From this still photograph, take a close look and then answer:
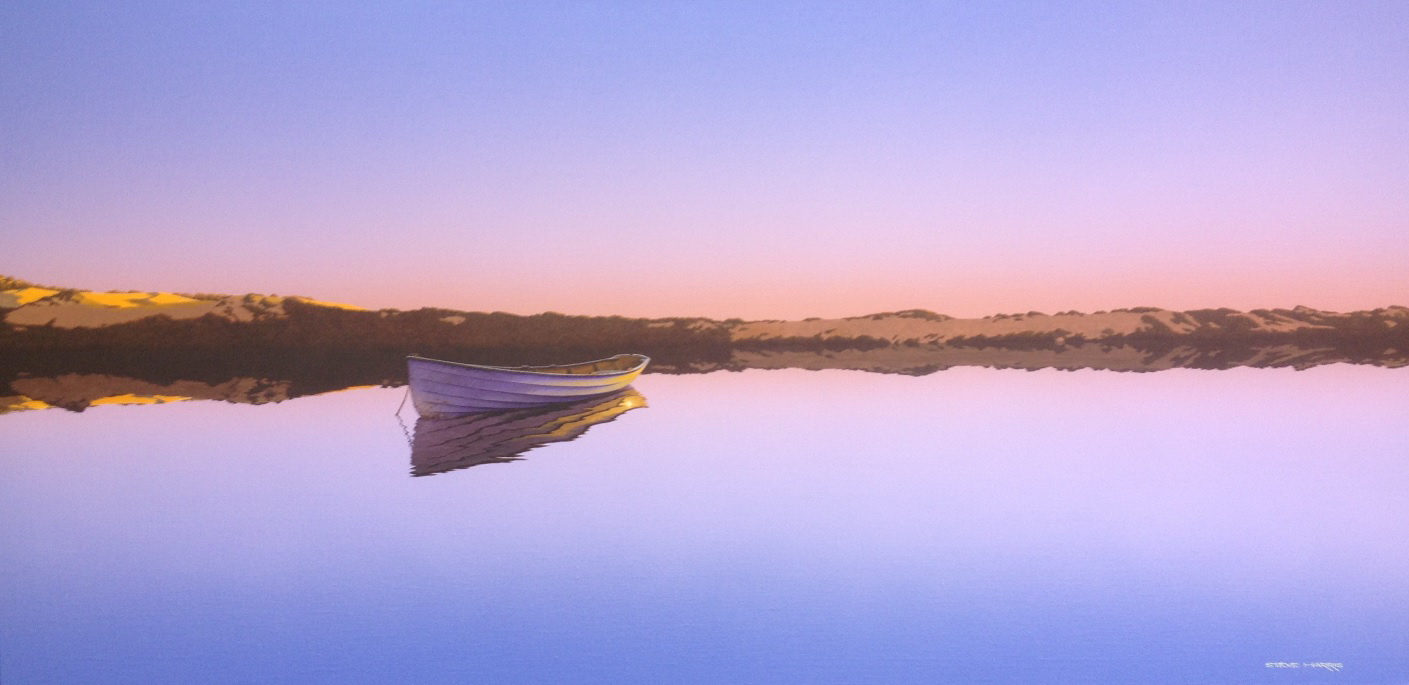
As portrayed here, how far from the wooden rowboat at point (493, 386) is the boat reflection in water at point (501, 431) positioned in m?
0.02

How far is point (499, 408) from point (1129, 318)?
1.33 metres

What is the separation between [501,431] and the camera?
1.81 metres

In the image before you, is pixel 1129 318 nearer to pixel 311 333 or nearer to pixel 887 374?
pixel 887 374

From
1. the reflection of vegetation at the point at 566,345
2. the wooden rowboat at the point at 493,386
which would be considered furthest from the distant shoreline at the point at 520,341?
the wooden rowboat at the point at 493,386

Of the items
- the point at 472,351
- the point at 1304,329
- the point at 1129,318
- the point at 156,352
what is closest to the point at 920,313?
the point at 1129,318

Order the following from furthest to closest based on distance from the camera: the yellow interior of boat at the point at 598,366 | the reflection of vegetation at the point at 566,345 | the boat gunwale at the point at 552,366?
the yellow interior of boat at the point at 598,366
the reflection of vegetation at the point at 566,345
the boat gunwale at the point at 552,366

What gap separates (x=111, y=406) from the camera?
69.4 inches

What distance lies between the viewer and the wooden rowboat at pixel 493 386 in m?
1.71

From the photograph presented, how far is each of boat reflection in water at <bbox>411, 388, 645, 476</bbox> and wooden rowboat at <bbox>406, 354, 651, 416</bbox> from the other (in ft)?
0.06

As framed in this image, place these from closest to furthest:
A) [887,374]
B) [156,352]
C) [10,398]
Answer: [10,398] < [156,352] < [887,374]
